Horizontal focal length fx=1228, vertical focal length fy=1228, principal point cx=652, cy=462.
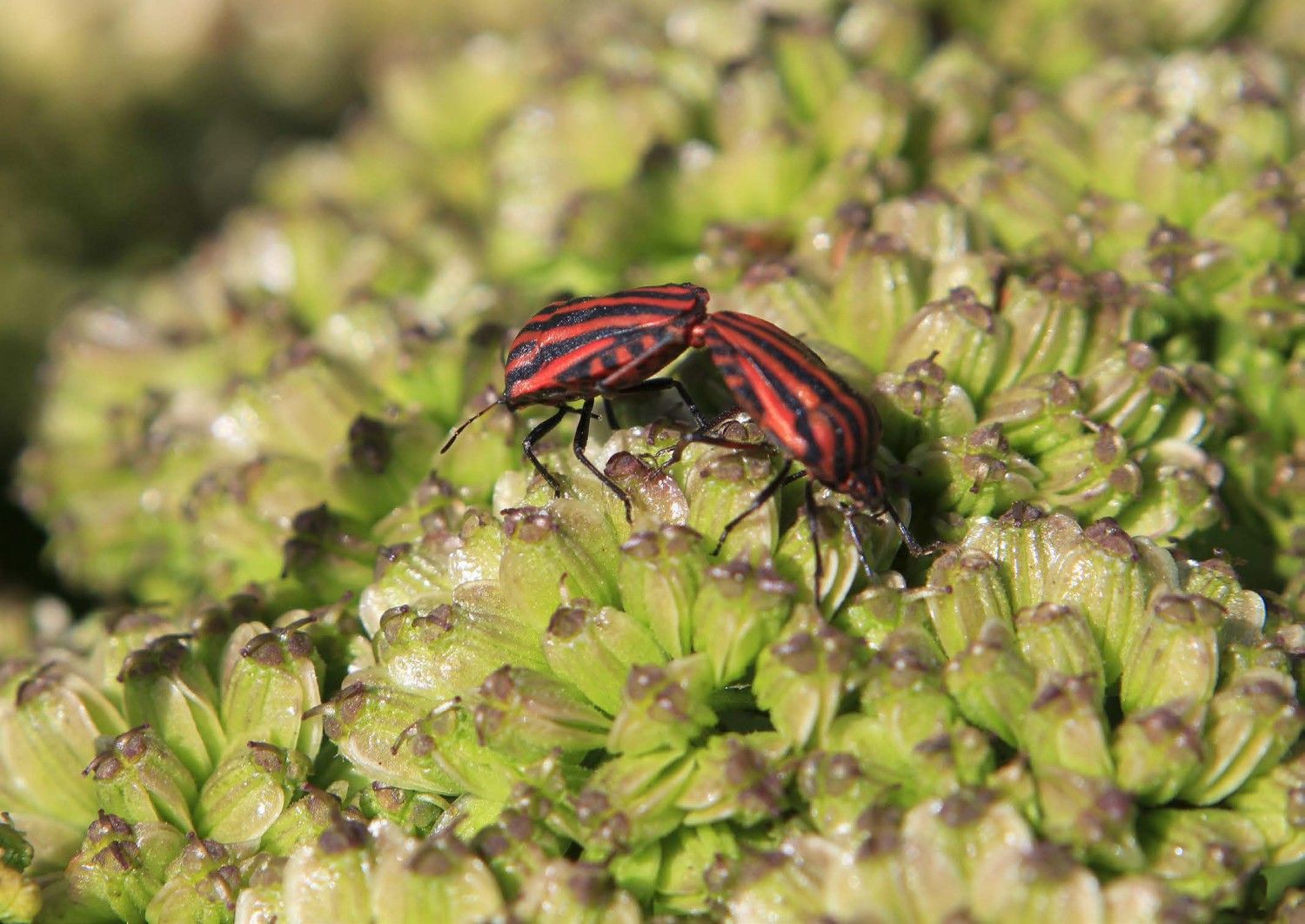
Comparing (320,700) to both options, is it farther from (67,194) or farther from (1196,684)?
(67,194)

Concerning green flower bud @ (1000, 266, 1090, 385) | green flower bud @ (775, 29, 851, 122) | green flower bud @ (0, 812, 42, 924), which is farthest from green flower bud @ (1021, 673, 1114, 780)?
green flower bud @ (775, 29, 851, 122)

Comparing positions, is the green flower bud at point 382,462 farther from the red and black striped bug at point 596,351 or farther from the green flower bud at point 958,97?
the green flower bud at point 958,97

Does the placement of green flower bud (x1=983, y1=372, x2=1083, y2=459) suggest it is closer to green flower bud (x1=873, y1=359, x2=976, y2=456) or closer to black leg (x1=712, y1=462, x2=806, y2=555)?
green flower bud (x1=873, y1=359, x2=976, y2=456)

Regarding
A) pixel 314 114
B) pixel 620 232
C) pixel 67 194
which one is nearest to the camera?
pixel 620 232

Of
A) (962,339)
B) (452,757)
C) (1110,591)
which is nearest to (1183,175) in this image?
(962,339)

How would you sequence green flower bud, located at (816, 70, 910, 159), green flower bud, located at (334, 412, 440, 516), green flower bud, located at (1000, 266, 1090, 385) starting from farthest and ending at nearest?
green flower bud, located at (816, 70, 910, 159)
green flower bud, located at (334, 412, 440, 516)
green flower bud, located at (1000, 266, 1090, 385)

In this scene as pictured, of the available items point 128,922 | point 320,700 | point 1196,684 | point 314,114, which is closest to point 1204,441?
point 1196,684

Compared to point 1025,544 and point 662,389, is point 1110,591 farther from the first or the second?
point 662,389

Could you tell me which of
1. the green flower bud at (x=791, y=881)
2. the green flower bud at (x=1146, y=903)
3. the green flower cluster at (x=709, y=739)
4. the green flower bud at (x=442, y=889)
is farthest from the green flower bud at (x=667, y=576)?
the green flower bud at (x=1146, y=903)
